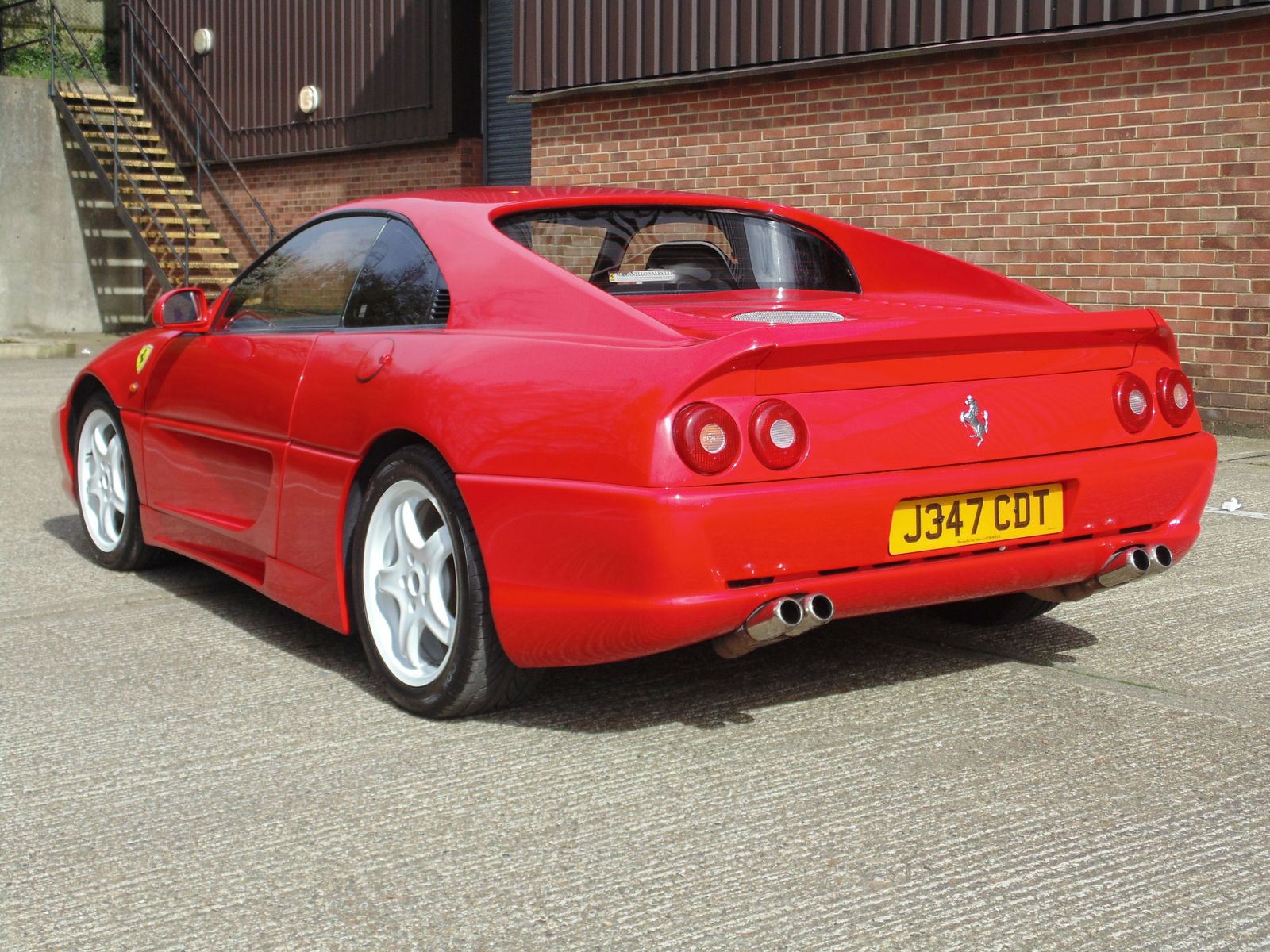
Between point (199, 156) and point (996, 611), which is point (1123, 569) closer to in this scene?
point (996, 611)

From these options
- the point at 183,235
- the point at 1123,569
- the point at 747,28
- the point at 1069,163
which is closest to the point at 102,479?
the point at 1123,569

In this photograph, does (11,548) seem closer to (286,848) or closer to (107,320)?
(286,848)

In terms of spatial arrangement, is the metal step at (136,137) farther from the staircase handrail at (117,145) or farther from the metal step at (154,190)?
→ the metal step at (154,190)

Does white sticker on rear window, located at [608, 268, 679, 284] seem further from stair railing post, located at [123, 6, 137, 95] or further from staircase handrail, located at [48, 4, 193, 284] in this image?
stair railing post, located at [123, 6, 137, 95]

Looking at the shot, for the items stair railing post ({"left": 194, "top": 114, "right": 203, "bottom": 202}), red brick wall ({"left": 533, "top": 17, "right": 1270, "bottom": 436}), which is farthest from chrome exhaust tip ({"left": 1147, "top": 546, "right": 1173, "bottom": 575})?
stair railing post ({"left": 194, "top": 114, "right": 203, "bottom": 202})

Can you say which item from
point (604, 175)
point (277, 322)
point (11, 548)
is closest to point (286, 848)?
point (277, 322)

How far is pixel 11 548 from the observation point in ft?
19.9

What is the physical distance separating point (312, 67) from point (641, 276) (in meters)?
15.7

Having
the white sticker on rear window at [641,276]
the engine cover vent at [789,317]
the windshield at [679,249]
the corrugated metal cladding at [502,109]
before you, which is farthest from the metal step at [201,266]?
the engine cover vent at [789,317]

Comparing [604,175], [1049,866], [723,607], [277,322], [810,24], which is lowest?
[1049,866]

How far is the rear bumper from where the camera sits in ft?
10.7

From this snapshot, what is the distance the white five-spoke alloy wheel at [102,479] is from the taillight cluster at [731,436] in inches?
114

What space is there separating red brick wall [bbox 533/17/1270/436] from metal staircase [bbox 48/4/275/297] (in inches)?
331

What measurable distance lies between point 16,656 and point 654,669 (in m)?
1.77
